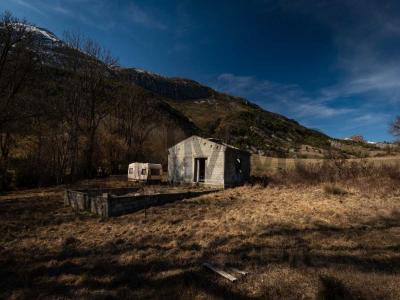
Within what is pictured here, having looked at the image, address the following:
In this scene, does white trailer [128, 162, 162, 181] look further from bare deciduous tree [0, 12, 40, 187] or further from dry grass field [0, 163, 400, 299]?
dry grass field [0, 163, 400, 299]

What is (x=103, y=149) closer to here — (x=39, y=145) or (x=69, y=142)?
(x=69, y=142)

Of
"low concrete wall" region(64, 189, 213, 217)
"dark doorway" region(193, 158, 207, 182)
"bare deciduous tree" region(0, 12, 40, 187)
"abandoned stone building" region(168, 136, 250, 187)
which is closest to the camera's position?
"low concrete wall" region(64, 189, 213, 217)

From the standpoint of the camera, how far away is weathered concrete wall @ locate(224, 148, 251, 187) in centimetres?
1780

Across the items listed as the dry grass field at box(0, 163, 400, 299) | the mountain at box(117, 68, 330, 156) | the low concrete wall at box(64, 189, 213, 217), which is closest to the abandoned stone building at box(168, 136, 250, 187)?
the low concrete wall at box(64, 189, 213, 217)

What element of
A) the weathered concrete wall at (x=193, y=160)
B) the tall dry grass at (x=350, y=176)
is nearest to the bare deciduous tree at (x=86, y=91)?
the weathered concrete wall at (x=193, y=160)

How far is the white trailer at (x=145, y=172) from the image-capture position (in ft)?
64.4

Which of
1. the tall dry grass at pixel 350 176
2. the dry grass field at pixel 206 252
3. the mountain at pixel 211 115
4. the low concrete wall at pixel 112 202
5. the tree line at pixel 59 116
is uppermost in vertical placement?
the mountain at pixel 211 115

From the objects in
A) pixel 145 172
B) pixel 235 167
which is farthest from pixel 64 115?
pixel 235 167

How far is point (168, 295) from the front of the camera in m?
3.82

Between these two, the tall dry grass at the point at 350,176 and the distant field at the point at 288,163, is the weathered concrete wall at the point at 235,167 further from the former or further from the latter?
the distant field at the point at 288,163

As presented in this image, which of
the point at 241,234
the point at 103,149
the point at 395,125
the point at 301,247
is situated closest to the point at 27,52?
the point at 103,149

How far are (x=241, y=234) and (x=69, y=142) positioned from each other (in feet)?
65.1

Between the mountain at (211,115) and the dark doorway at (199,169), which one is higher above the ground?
the mountain at (211,115)

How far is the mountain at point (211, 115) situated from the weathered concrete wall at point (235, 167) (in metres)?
14.8
